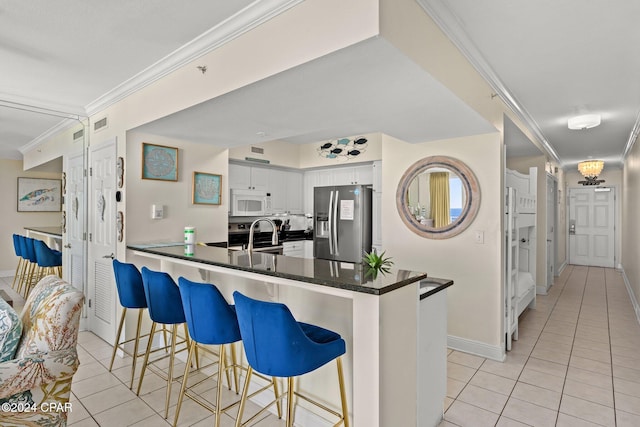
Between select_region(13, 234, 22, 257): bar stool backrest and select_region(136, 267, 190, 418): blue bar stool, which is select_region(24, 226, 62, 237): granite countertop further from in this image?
select_region(136, 267, 190, 418): blue bar stool

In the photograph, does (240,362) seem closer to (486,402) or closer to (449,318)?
(486,402)

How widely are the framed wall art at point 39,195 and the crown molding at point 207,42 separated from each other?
Result: 186 centimetres

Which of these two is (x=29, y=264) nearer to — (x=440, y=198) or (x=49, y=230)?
(x=49, y=230)

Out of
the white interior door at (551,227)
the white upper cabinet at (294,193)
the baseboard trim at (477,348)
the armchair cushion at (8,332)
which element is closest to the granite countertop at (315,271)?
the armchair cushion at (8,332)

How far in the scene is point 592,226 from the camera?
8.56 meters

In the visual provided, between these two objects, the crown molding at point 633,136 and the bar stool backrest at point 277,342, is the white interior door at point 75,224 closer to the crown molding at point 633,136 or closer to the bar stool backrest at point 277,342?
the bar stool backrest at point 277,342

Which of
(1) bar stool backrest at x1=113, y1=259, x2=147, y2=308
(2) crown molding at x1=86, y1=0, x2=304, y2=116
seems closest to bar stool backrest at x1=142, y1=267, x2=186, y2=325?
(1) bar stool backrest at x1=113, y1=259, x2=147, y2=308

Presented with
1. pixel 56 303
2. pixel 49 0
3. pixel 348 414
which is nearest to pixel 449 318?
pixel 348 414

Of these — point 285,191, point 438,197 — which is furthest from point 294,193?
point 438,197

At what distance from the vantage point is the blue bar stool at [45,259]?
4.27 meters

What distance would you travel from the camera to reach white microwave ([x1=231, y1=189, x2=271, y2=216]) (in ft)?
16.5

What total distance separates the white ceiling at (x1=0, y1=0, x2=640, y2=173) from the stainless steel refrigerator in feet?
5.55

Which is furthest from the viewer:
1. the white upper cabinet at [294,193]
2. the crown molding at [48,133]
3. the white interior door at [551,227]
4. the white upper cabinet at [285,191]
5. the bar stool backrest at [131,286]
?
the white interior door at [551,227]

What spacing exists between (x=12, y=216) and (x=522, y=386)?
5.21m
